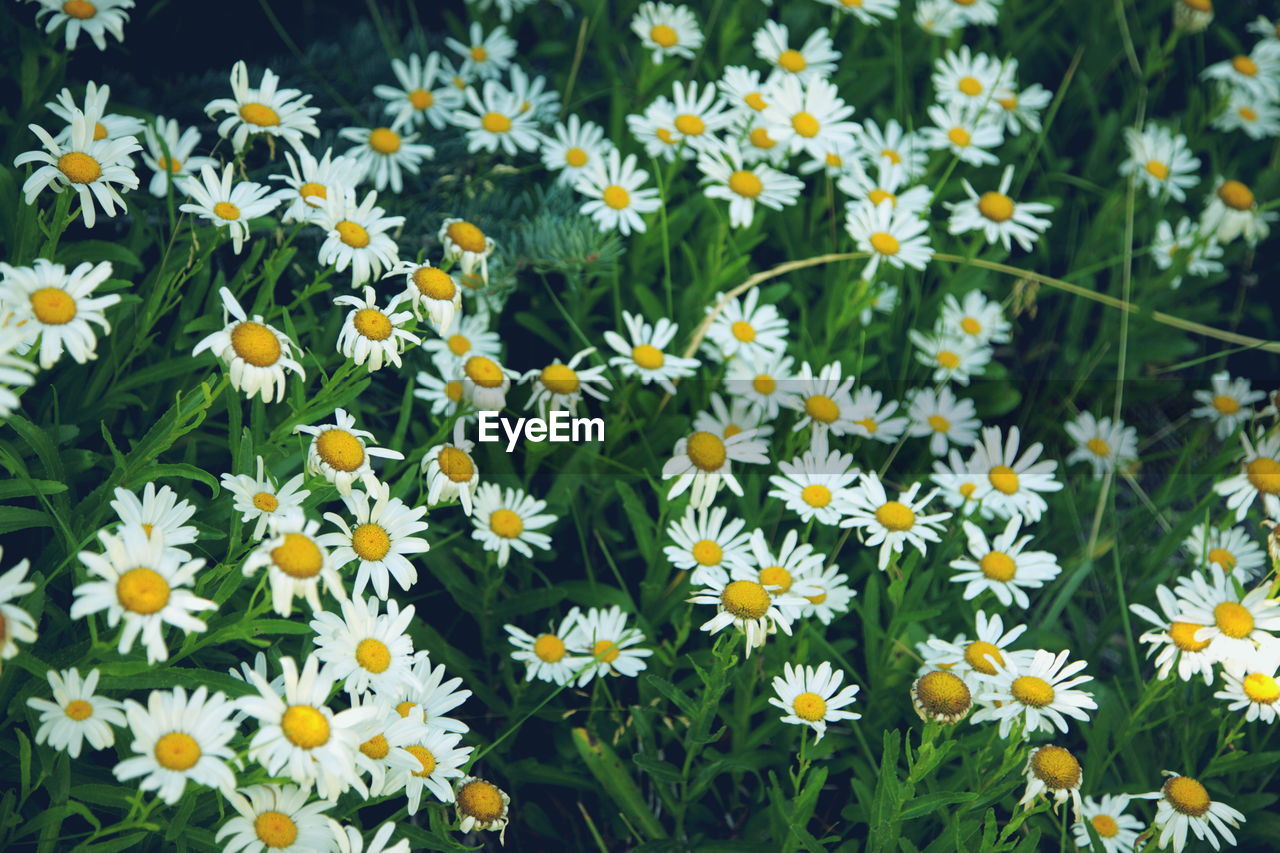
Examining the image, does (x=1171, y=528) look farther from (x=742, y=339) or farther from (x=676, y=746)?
(x=676, y=746)

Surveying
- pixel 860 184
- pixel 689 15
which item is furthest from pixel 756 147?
pixel 689 15

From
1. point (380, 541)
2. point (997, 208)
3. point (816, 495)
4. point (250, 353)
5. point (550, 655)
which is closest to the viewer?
point (250, 353)

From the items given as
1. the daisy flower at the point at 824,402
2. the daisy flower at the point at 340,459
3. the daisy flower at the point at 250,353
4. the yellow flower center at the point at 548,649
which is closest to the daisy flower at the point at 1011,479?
the daisy flower at the point at 824,402

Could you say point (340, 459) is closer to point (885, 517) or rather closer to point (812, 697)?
point (812, 697)

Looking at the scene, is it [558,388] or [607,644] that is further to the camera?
[558,388]

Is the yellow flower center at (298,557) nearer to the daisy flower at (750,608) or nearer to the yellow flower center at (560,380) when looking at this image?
the daisy flower at (750,608)

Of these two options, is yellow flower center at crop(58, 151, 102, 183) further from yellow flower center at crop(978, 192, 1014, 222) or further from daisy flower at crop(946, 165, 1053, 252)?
yellow flower center at crop(978, 192, 1014, 222)

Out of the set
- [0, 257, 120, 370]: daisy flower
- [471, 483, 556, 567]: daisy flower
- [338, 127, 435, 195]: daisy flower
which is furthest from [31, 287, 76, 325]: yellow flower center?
[338, 127, 435, 195]: daisy flower

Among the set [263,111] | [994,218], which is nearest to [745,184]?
[994,218]
